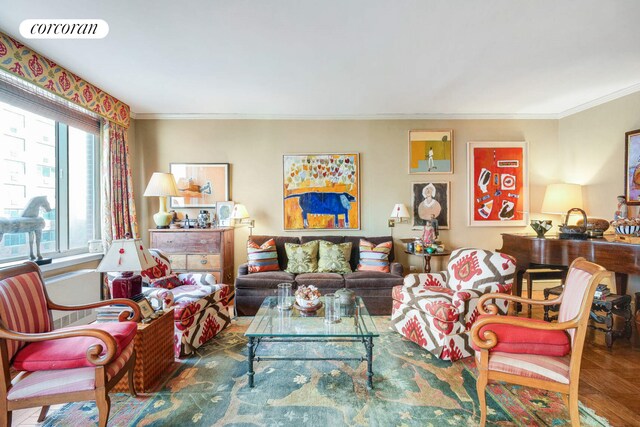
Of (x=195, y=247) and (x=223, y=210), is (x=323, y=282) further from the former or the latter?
(x=223, y=210)

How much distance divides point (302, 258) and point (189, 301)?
166cm

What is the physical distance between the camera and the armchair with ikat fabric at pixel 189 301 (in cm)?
266

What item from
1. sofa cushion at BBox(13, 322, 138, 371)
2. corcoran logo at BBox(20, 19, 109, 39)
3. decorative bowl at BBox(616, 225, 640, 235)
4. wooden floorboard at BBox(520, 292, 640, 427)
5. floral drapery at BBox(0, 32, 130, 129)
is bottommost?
wooden floorboard at BBox(520, 292, 640, 427)

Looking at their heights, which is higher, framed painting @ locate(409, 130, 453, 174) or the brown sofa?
framed painting @ locate(409, 130, 453, 174)

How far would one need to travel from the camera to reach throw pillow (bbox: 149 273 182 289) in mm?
3115

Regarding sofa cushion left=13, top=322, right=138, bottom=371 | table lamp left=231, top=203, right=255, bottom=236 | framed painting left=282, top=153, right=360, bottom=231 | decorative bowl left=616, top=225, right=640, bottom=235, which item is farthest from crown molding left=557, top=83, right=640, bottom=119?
sofa cushion left=13, top=322, right=138, bottom=371

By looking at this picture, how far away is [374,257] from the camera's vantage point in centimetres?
403

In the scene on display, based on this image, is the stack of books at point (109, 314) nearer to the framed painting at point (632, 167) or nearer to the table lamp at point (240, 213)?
the table lamp at point (240, 213)

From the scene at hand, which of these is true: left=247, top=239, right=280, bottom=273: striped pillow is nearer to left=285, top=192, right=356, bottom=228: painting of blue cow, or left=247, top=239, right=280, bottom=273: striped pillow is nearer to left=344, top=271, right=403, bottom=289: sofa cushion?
left=285, top=192, right=356, bottom=228: painting of blue cow

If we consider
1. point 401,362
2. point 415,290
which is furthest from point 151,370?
point 415,290

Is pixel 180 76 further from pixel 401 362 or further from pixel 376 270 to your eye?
pixel 401 362

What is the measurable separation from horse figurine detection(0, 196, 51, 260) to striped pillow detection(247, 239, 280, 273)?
2169 mm

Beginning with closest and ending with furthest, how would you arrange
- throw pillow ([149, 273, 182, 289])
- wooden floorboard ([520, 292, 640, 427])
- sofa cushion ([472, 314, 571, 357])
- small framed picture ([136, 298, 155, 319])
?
sofa cushion ([472, 314, 571, 357]) → wooden floorboard ([520, 292, 640, 427]) → small framed picture ([136, 298, 155, 319]) → throw pillow ([149, 273, 182, 289])

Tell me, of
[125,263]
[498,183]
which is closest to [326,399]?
[125,263]
